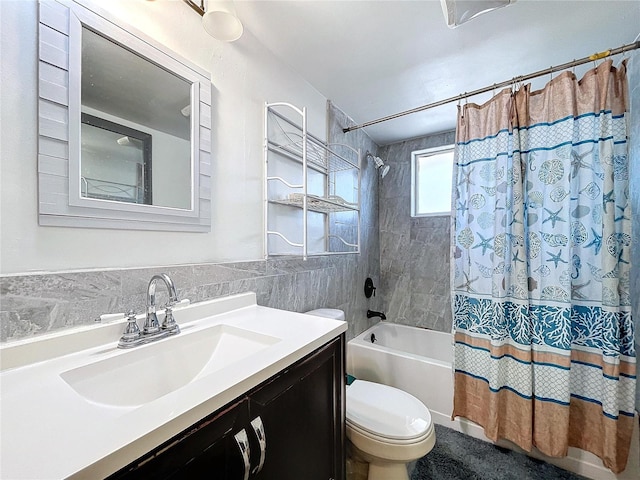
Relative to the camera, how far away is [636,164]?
4.58 ft

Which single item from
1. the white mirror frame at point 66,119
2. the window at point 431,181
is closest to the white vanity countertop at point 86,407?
the white mirror frame at point 66,119

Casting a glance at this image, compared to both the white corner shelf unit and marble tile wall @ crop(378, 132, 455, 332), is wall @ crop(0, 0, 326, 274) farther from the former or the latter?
marble tile wall @ crop(378, 132, 455, 332)

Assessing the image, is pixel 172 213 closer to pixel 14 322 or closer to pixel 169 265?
pixel 169 265

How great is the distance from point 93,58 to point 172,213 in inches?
20.6

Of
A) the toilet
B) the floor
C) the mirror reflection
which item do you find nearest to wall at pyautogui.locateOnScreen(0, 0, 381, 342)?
the mirror reflection

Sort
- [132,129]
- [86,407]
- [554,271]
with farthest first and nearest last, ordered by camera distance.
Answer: [554,271] < [132,129] < [86,407]

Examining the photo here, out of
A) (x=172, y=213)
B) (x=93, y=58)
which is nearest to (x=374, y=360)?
(x=172, y=213)

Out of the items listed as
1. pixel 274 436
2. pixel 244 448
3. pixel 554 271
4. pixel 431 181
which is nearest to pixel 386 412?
pixel 274 436

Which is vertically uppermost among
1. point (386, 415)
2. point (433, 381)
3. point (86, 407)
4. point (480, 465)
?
point (86, 407)

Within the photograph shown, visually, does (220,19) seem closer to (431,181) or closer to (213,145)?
(213,145)

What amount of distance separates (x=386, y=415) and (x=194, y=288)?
1036 millimetres

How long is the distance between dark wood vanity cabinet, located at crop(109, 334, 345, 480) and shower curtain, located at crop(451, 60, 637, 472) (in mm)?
1037

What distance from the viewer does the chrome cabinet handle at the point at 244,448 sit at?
57 cm

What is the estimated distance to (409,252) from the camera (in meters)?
2.64
